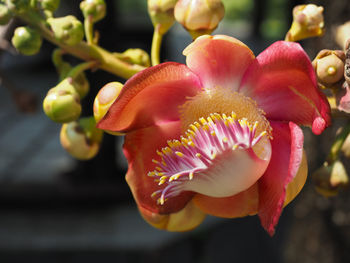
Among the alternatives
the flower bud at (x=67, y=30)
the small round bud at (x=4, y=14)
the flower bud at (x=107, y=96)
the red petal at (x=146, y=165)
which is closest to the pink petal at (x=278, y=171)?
the red petal at (x=146, y=165)

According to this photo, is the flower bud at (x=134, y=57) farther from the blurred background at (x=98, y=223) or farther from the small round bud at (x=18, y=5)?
the blurred background at (x=98, y=223)

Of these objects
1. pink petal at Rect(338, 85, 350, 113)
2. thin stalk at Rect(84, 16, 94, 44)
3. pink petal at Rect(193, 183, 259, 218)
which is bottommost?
pink petal at Rect(193, 183, 259, 218)

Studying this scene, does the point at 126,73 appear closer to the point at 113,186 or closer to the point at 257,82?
the point at 257,82

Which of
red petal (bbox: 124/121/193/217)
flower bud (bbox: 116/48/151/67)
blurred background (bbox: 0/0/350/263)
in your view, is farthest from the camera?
blurred background (bbox: 0/0/350/263)

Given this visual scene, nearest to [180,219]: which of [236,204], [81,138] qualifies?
[236,204]

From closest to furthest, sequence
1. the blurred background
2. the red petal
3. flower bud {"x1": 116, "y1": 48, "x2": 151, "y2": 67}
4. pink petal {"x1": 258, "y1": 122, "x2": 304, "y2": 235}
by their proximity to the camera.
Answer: pink petal {"x1": 258, "y1": 122, "x2": 304, "y2": 235}
the red petal
flower bud {"x1": 116, "y1": 48, "x2": 151, "y2": 67}
the blurred background

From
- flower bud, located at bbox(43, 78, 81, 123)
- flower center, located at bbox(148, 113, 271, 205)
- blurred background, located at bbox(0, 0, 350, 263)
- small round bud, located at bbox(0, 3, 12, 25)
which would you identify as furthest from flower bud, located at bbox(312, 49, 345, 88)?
blurred background, located at bbox(0, 0, 350, 263)

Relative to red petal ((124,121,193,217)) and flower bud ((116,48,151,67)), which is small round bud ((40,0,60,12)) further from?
red petal ((124,121,193,217))
